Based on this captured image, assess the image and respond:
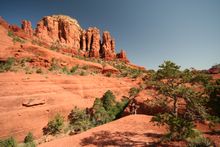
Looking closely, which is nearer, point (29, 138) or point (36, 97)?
point (29, 138)

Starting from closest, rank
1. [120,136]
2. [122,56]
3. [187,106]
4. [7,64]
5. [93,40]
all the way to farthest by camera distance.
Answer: [187,106], [120,136], [7,64], [93,40], [122,56]

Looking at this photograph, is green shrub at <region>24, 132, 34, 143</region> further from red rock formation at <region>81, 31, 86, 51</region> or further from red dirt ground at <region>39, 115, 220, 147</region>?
red rock formation at <region>81, 31, 86, 51</region>

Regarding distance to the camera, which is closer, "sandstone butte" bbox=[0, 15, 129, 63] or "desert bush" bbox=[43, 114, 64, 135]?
"desert bush" bbox=[43, 114, 64, 135]

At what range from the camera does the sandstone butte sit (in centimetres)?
7531

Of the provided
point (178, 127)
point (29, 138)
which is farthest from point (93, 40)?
point (178, 127)

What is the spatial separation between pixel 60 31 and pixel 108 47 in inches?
1106

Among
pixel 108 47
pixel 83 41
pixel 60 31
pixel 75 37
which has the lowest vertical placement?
pixel 108 47

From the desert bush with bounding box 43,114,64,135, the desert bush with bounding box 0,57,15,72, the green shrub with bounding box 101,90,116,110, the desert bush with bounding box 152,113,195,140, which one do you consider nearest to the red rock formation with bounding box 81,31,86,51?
the desert bush with bounding box 0,57,15,72

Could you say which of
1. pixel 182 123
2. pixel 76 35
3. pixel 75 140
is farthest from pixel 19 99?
pixel 76 35

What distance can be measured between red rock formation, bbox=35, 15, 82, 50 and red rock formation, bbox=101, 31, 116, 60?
584 inches

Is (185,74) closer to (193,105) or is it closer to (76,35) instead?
(193,105)

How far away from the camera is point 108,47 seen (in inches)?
3329

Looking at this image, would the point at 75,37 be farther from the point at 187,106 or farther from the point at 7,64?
the point at 187,106

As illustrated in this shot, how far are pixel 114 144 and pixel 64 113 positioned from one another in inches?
540
